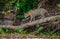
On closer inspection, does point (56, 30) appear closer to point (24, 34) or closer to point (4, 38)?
point (24, 34)

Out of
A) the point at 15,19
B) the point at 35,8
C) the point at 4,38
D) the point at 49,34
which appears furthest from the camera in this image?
the point at 35,8

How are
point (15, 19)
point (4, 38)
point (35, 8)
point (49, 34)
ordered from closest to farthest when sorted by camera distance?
point (4, 38) < point (49, 34) < point (15, 19) < point (35, 8)

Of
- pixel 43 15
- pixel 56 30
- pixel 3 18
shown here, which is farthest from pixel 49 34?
pixel 3 18

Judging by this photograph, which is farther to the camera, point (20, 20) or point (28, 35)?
point (20, 20)

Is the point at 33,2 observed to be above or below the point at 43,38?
above

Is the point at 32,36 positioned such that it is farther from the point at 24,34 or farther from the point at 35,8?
the point at 35,8

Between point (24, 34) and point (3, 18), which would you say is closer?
point (24, 34)

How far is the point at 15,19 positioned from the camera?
10.5 meters

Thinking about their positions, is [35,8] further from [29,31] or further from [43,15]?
[29,31]

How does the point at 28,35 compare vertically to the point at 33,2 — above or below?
below

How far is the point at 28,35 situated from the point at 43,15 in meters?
1.76

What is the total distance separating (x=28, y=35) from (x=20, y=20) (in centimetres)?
158

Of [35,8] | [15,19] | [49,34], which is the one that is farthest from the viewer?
[35,8]

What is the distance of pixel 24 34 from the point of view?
9273mm
